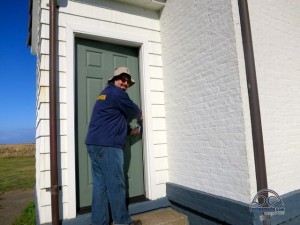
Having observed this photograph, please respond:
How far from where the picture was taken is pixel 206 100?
3197mm

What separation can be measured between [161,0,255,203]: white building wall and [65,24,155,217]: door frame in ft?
1.11

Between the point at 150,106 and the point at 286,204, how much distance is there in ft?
6.96

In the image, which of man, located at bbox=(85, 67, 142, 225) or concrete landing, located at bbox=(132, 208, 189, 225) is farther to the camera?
concrete landing, located at bbox=(132, 208, 189, 225)

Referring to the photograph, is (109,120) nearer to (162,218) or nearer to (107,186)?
(107,186)

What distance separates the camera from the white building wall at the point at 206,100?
2.75 metres

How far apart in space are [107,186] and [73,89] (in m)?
1.29

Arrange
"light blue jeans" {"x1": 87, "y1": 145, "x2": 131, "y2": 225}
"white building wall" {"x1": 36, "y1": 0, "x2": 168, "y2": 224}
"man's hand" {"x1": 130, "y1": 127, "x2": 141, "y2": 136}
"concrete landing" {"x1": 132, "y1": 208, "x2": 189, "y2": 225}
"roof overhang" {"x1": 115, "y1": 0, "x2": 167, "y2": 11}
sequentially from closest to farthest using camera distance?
"light blue jeans" {"x1": 87, "y1": 145, "x2": 131, "y2": 225}
"white building wall" {"x1": 36, "y1": 0, "x2": 168, "y2": 224}
"concrete landing" {"x1": 132, "y1": 208, "x2": 189, "y2": 225}
"man's hand" {"x1": 130, "y1": 127, "x2": 141, "y2": 136}
"roof overhang" {"x1": 115, "y1": 0, "x2": 167, "y2": 11}

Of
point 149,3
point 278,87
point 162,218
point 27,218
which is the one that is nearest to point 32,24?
point 149,3

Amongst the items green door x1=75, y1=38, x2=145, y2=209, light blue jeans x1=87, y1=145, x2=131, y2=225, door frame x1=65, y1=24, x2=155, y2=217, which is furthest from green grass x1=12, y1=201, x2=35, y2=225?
light blue jeans x1=87, y1=145, x2=131, y2=225

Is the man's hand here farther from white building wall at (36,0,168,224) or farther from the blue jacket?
the blue jacket

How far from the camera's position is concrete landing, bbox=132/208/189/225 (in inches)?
126

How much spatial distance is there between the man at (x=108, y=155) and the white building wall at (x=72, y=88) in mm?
336

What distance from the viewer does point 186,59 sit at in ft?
11.7

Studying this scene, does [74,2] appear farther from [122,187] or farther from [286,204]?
[286,204]
